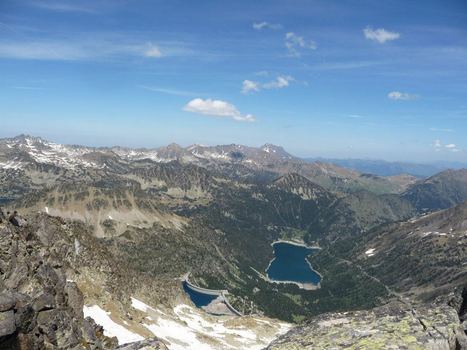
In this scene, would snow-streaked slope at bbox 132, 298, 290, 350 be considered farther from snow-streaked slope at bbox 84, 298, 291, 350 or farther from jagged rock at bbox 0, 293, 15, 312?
jagged rock at bbox 0, 293, 15, 312

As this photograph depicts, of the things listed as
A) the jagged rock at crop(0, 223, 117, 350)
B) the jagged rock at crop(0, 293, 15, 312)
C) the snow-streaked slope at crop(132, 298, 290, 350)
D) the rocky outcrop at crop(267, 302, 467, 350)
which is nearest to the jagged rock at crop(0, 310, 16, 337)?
the jagged rock at crop(0, 223, 117, 350)

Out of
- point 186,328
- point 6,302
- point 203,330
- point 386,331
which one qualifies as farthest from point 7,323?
point 203,330

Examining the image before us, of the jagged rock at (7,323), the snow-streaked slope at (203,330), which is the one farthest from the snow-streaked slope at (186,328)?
the jagged rock at (7,323)

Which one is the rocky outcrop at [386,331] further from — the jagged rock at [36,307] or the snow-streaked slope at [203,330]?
the snow-streaked slope at [203,330]

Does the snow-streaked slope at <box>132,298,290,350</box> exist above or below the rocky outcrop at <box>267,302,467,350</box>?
below

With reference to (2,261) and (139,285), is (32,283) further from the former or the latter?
(139,285)

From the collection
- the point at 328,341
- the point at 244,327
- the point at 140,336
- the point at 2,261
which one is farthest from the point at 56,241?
the point at 328,341

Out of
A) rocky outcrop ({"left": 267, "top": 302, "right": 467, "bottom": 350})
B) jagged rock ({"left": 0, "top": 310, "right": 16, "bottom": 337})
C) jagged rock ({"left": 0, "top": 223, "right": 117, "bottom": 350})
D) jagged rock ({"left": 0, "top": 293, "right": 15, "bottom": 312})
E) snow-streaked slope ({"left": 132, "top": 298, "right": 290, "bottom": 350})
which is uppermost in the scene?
rocky outcrop ({"left": 267, "top": 302, "right": 467, "bottom": 350})

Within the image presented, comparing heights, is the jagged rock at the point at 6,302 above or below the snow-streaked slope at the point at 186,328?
above
